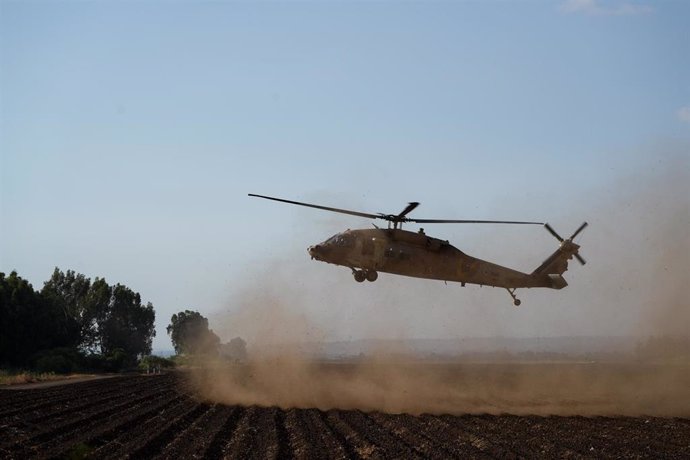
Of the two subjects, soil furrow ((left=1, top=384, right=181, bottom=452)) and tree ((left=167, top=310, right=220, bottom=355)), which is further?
tree ((left=167, top=310, right=220, bottom=355))

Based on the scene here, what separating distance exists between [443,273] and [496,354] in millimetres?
64798

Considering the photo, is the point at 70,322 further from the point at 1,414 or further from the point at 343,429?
the point at 343,429

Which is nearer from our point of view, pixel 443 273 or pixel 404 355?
pixel 443 273

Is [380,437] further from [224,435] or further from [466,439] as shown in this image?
[224,435]

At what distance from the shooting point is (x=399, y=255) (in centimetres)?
2819

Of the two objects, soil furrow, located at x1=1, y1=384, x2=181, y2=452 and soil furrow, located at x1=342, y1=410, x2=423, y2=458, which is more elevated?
soil furrow, located at x1=1, y1=384, x2=181, y2=452

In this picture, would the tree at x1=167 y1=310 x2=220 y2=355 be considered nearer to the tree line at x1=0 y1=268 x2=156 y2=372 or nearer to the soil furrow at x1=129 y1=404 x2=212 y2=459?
the tree line at x1=0 y1=268 x2=156 y2=372

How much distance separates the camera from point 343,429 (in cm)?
2547

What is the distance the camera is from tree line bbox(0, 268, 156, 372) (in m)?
67.4

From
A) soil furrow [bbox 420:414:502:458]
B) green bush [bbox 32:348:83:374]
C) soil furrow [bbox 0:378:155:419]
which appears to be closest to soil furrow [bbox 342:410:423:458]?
soil furrow [bbox 420:414:502:458]

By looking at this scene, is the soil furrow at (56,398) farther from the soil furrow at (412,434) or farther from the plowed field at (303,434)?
the soil furrow at (412,434)

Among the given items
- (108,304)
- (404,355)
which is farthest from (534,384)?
(108,304)

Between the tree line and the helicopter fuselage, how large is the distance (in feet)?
145

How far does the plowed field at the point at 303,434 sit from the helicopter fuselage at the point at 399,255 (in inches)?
216
